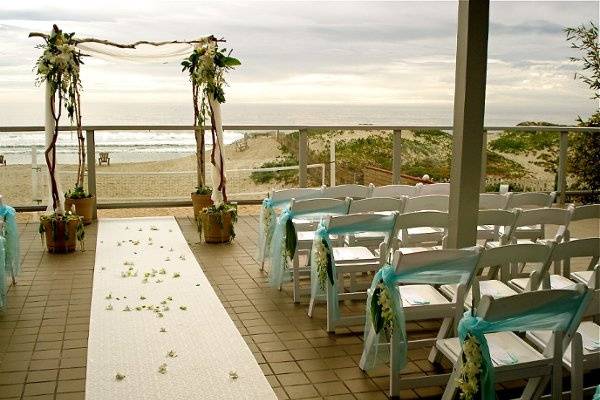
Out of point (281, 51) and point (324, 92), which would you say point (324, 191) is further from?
point (324, 92)

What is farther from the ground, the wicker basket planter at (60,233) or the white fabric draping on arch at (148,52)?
the white fabric draping on arch at (148,52)

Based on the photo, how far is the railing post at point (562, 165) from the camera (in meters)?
9.52

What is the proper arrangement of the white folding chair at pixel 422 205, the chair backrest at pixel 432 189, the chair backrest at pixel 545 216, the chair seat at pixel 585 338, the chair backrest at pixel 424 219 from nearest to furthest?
1. the chair seat at pixel 585 338
2. the chair backrest at pixel 424 219
3. the chair backrest at pixel 545 216
4. the white folding chair at pixel 422 205
5. the chair backrest at pixel 432 189

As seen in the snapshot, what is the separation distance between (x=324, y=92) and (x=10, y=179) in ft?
59.6

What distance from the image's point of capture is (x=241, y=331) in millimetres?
4555

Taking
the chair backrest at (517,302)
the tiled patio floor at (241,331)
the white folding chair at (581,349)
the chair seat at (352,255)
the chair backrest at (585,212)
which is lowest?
the tiled patio floor at (241,331)

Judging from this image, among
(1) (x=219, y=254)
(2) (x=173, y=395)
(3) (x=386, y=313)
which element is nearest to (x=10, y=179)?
(1) (x=219, y=254)

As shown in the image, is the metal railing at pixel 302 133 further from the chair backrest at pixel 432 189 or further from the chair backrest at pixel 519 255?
the chair backrest at pixel 519 255

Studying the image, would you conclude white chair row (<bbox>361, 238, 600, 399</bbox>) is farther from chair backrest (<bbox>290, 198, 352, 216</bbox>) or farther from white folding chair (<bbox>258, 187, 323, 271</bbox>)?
white folding chair (<bbox>258, 187, 323, 271</bbox>)

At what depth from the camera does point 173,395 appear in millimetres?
3533

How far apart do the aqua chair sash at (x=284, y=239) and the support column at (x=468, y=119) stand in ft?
3.29

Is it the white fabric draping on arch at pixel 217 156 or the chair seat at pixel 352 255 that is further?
the white fabric draping on arch at pixel 217 156

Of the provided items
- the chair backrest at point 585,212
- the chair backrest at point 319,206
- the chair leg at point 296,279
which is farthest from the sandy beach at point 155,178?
the chair backrest at point 585,212

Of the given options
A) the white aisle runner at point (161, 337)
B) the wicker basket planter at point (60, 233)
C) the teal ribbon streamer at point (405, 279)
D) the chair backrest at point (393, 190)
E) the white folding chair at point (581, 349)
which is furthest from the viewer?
the wicker basket planter at point (60, 233)
